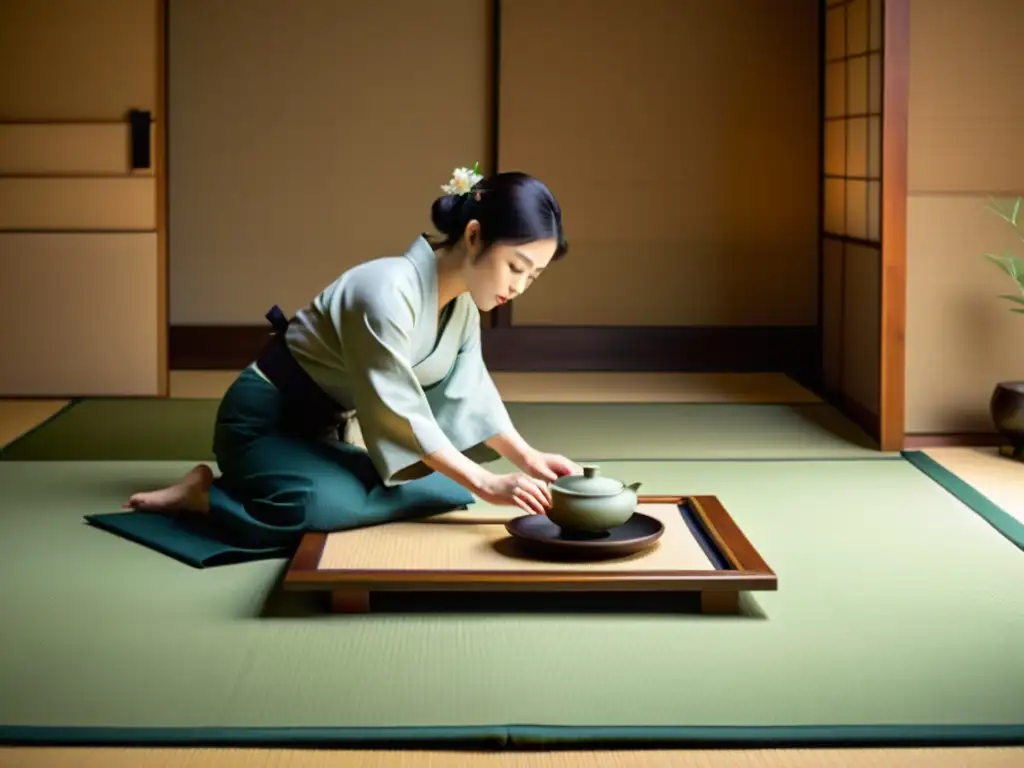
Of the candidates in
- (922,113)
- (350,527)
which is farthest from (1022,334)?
(350,527)

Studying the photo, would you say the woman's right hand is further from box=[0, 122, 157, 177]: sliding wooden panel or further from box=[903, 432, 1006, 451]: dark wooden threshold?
box=[0, 122, 157, 177]: sliding wooden panel

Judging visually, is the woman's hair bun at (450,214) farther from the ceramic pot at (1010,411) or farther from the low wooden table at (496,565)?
the ceramic pot at (1010,411)

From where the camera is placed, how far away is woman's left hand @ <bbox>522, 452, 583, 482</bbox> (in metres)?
3.78

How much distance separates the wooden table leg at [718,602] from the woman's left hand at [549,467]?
21.8 inches

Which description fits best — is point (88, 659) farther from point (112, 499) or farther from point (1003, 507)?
point (1003, 507)

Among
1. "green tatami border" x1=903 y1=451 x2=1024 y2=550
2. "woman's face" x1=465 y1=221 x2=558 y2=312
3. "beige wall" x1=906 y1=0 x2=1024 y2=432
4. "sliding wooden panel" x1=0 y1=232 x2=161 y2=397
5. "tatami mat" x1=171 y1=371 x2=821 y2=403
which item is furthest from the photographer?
"tatami mat" x1=171 y1=371 x2=821 y2=403

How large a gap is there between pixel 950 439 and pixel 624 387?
1.68m

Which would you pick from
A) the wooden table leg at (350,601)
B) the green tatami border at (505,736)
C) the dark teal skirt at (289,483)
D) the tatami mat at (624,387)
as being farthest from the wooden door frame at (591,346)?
the green tatami border at (505,736)

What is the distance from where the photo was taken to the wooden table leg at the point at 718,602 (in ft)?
11.0

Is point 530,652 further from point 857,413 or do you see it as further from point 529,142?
point 529,142

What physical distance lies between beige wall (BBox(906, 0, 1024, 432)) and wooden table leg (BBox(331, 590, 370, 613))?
109 inches

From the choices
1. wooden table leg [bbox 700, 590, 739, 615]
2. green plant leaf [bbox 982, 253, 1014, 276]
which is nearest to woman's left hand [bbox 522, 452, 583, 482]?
wooden table leg [bbox 700, 590, 739, 615]

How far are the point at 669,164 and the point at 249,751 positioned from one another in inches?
198

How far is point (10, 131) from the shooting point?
20.6 feet
